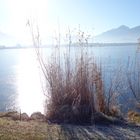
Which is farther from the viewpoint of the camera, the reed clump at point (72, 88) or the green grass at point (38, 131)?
the reed clump at point (72, 88)

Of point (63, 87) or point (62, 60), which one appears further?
point (62, 60)

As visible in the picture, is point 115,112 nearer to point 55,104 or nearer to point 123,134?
point 55,104

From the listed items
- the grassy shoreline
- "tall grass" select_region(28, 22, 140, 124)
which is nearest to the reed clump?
"tall grass" select_region(28, 22, 140, 124)

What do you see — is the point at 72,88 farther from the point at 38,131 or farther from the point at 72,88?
the point at 38,131

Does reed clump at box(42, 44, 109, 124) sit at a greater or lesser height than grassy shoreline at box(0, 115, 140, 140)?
greater

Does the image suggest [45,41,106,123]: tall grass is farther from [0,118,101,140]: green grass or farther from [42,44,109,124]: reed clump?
[0,118,101,140]: green grass

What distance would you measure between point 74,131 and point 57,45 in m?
2.23

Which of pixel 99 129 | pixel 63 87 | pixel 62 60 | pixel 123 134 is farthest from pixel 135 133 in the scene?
pixel 62 60

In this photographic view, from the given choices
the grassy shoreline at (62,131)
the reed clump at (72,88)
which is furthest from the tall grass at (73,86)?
the grassy shoreline at (62,131)

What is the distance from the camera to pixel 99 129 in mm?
5262

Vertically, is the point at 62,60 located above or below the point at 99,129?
above

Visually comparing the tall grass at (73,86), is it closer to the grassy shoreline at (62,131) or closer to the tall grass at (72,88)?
the tall grass at (72,88)

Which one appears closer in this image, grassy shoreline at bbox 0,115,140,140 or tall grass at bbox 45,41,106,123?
grassy shoreline at bbox 0,115,140,140

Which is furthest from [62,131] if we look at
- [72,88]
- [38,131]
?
[72,88]
